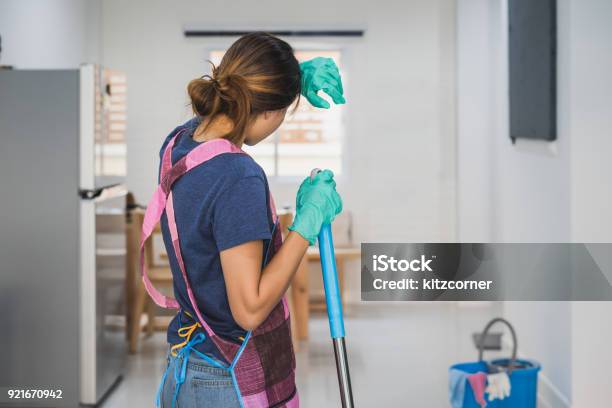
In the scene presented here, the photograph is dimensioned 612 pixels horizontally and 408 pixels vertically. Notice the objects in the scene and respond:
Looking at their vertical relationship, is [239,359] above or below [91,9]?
below

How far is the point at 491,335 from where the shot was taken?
9.27 feet

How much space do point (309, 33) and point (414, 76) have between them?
11.7 inches

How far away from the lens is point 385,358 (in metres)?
2.36

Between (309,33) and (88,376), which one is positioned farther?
(88,376)

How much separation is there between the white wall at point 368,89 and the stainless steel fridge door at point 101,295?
1.17 ft

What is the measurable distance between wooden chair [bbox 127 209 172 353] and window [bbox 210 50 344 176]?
0.38 metres

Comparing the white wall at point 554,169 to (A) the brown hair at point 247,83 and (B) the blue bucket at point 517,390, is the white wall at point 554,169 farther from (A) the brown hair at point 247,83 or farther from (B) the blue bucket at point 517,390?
(A) the brown hair at point 247,83

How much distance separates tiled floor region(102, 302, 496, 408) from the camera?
2029 mm

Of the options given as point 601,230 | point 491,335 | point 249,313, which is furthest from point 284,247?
point 491,335

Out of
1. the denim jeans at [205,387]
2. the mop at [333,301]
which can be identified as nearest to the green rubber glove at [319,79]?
the mop at [333,301]

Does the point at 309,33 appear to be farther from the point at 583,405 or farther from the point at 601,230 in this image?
the point at 583,405

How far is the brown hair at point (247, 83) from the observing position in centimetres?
100

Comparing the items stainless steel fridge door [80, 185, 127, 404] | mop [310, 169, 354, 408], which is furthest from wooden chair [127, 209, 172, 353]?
mop [310, 169, 354, 408]

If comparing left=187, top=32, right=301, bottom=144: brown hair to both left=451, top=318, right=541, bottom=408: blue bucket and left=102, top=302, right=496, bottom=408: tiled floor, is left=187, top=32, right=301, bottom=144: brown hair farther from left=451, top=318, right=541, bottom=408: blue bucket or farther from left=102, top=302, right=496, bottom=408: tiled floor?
left=451, top=318, right=541, bottom=408: blue bucket
